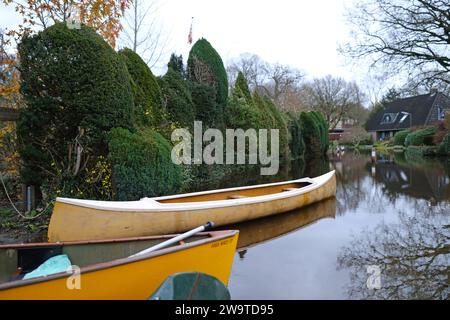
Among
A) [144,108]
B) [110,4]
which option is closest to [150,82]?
[144,108]

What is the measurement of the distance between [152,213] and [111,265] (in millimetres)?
2066

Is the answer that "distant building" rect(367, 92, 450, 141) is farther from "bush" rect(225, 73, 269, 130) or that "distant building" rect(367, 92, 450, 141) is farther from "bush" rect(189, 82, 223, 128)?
"bush" rect(189, 82, 223, 128)

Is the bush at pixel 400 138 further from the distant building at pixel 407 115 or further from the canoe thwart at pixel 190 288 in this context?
the canoe thwart at pixel 190 288

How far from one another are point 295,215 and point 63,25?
5375 millimetres

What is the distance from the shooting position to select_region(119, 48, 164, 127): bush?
7.87 metres

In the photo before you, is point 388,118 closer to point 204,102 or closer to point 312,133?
point 312,133

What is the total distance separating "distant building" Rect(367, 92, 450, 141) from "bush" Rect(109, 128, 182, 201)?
37.7m

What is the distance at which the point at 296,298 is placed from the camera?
306 cm

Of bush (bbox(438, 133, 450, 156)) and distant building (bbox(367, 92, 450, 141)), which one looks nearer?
bush (bbox(438, 133, 450, 156))

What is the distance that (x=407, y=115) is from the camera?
134 feet

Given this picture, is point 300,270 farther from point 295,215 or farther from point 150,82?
point 150,82

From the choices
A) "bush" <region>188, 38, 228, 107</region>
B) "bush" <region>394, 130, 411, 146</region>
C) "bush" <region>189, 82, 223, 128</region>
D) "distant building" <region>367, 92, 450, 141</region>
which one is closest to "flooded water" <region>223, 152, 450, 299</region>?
"bush" <region>189, 82, 223, 128</region>

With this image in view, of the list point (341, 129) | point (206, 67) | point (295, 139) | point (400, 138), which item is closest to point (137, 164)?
point (206, 67)

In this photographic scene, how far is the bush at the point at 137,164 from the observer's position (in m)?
5.42
